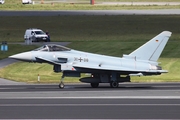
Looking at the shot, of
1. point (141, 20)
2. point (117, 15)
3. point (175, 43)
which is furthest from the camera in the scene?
point (117, 15)

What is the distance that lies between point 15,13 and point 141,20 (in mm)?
19560

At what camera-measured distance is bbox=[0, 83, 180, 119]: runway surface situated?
17.9 metres

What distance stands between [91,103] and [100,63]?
23.8ft

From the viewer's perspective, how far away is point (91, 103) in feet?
69.1

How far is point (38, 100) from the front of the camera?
72.7 feet

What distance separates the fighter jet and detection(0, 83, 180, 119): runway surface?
1.02 m

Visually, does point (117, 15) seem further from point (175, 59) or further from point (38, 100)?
point (38, 100)

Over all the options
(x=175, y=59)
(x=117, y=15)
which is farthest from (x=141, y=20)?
(x=175, y=59)

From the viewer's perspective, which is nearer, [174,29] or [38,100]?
[38,100]

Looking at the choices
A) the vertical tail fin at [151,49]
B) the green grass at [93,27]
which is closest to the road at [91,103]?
the vertical tail fin at [151,49]

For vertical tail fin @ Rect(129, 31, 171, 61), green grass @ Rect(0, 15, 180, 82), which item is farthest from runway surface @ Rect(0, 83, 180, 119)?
green grass @ Rect(0, 15, 180, 82)

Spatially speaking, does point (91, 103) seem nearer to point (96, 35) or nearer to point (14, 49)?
point (14, 49)

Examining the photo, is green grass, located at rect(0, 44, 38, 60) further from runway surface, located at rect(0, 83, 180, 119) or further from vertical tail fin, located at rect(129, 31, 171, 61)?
runway surface, located at rect(0, 83, 180, 119)

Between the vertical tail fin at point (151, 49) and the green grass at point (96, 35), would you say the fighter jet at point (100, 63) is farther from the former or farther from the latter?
the green grass at point (96, 35)
